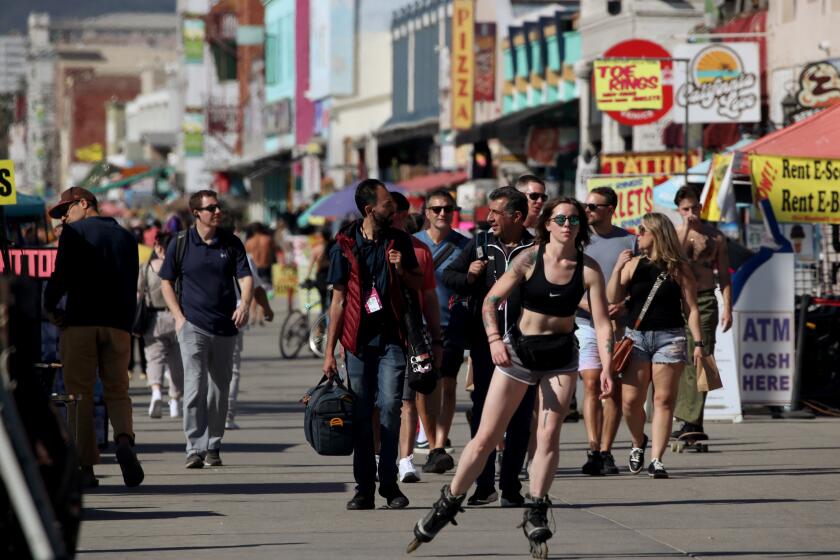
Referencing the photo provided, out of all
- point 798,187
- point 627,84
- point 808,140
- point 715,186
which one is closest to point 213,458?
point 715,186

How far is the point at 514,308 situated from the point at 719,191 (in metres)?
6.56

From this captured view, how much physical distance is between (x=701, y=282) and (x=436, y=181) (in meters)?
25.3

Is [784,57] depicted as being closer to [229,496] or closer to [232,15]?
Result: [229,496]

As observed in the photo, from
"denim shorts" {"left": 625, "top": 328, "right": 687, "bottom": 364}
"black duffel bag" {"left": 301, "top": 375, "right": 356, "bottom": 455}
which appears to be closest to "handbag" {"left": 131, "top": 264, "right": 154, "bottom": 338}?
"denim shorts" {"left": 625, "top": 328, "right": 687, "bottom": 364}

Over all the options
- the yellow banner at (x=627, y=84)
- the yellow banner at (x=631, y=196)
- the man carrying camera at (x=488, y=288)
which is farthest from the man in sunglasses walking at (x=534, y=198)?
the yellow banner at (x=627, y=84)

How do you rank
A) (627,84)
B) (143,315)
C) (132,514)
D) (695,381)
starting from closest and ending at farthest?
1. (132,514)
2. (695,381)
3. (143,315)
4. (627,84)

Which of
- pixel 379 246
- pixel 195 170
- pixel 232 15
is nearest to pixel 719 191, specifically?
pixel 379 246

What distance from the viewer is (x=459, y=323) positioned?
1100 centimetres

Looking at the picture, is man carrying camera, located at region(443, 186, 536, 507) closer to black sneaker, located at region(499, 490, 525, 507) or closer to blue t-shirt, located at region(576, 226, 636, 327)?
black sneaker, located at region(499, 490, 525, 507)

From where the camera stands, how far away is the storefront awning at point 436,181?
38.1 m

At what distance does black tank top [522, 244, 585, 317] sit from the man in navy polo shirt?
371 centimetres

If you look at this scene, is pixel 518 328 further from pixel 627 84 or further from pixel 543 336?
pixel 627 84

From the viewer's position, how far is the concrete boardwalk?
29.5 feet

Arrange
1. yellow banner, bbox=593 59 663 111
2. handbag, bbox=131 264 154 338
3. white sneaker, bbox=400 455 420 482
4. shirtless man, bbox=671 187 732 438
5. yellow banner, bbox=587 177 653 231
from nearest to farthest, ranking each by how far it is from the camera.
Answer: white sneaker, bbox=400 455 420 482 < shirtless man, bbox=671 187 732 438 < handbag, bbox=131 264 154 338 < yellow banner, bbox=587 177 653 231 < yellow banner, bbox=593 59 663 111
